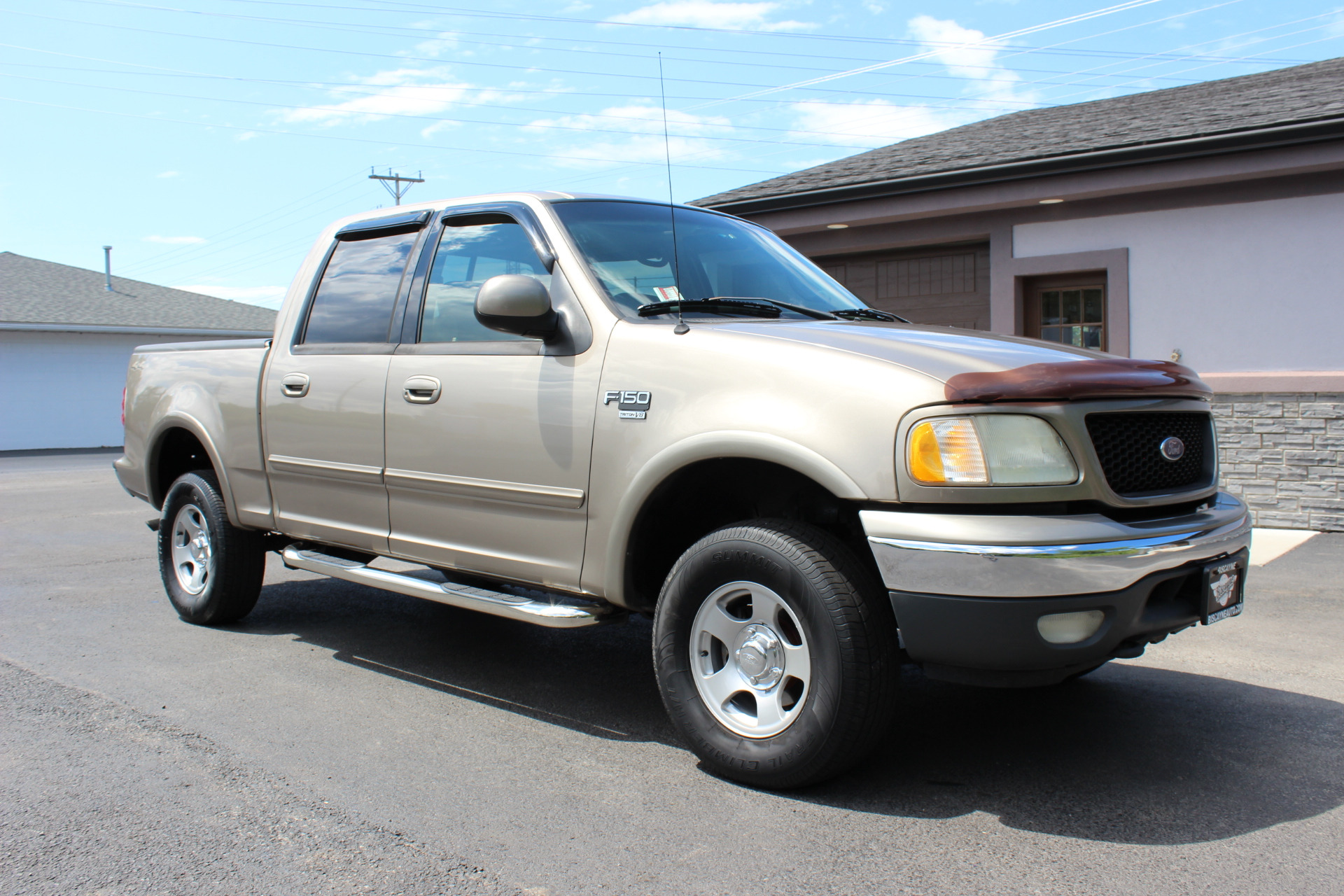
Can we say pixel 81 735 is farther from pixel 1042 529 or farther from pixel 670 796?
pixel 1042 529

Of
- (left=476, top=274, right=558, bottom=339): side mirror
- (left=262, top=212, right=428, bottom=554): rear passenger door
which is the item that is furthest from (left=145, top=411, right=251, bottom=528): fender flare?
(left=476, top=274, right=558, bottom=339): side mirror

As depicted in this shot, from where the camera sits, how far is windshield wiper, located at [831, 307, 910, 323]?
4336 mm

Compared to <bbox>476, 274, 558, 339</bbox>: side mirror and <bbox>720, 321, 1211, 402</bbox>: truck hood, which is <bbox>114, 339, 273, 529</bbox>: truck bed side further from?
<bbox>720, 321, 1211, 402</bbox>: truck hood

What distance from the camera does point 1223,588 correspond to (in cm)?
326

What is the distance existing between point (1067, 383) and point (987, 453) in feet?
1.10

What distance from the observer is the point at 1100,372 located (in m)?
3.19

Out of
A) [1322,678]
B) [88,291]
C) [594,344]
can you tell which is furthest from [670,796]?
[88,291]

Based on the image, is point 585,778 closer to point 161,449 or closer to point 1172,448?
point 1172,448

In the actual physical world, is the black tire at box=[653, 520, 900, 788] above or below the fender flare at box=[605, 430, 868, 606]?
below

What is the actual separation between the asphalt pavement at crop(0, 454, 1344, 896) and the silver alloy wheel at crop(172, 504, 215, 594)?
1.07 feet

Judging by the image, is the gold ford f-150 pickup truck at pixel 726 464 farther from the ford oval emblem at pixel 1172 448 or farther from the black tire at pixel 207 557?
the black tire at pixel 207 557

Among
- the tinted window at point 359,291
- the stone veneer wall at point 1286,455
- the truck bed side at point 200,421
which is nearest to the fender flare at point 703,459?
the tinted window at point 359,291

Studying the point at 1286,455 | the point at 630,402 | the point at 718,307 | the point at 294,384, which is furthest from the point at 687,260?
the point at 1286,455

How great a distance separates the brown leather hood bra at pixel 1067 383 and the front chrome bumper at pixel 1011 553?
1.13 feet
